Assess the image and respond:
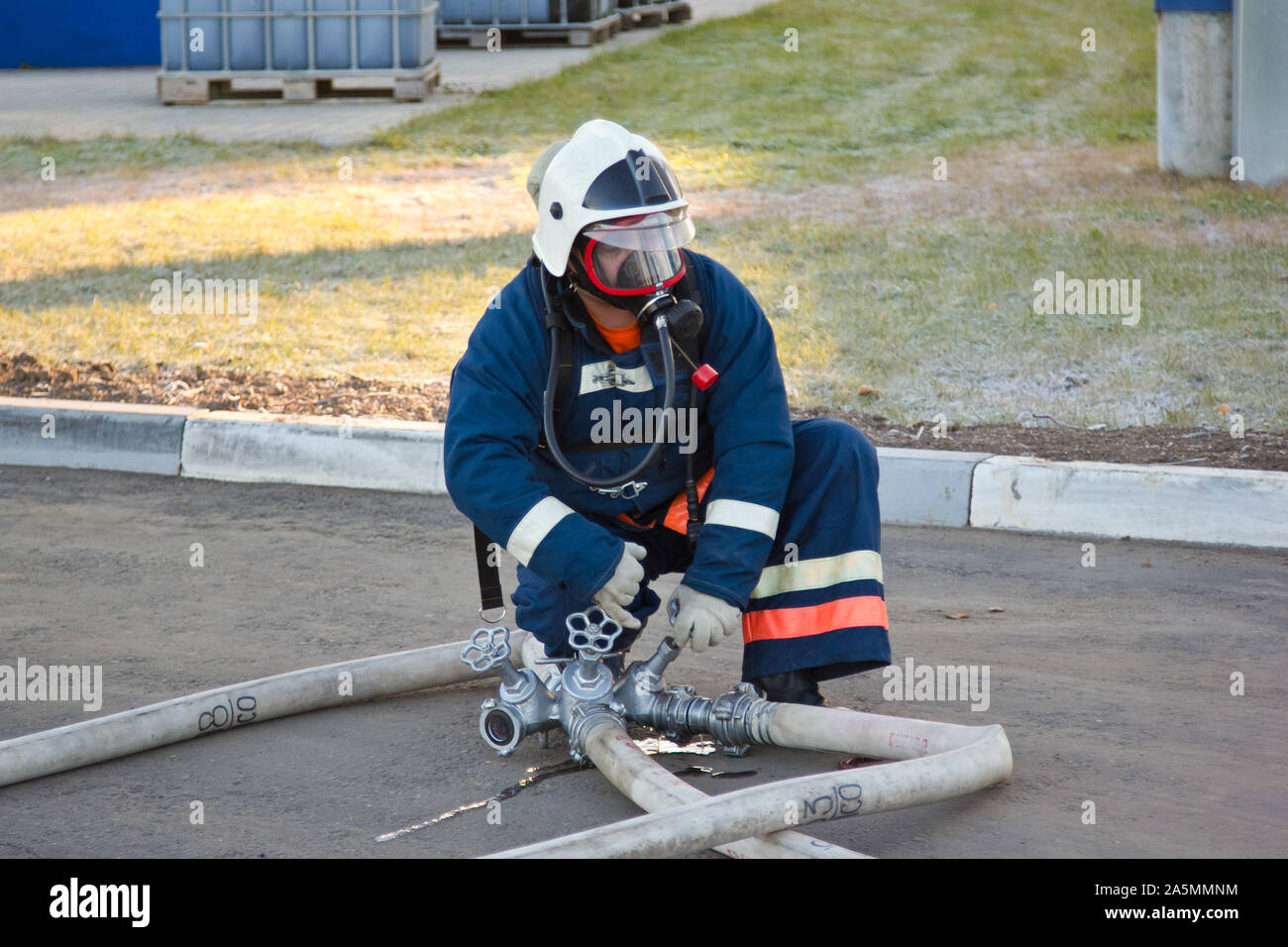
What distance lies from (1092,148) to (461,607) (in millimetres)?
7999

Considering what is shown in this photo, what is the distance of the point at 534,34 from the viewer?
1759 cm

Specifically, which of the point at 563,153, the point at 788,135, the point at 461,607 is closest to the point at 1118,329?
the point at 461,607

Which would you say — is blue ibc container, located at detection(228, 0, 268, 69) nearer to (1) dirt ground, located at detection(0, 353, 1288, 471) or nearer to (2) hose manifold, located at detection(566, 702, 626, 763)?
(1) dirt ground, located at detection(0, 353, 1288, 471)

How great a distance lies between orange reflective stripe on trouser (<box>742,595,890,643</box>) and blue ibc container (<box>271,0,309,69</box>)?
11.2 metres

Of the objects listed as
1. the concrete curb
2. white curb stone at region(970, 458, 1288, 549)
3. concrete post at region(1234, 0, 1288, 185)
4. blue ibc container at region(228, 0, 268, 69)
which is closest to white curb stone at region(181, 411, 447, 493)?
the concrete curb

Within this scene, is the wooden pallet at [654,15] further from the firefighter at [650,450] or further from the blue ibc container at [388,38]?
the firefighter at [650,450]

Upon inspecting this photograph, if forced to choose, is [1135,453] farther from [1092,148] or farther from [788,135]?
[788,135]

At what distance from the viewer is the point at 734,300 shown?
3.30m

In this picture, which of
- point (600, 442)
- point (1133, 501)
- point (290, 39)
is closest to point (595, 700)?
point (600, 442)

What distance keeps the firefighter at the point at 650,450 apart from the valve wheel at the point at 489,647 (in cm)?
13

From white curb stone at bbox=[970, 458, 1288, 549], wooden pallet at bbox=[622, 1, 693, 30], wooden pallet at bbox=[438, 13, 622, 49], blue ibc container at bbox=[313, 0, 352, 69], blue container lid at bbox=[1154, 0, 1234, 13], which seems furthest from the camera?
wooden pallet at bbox=[622, 1, 693, 30]

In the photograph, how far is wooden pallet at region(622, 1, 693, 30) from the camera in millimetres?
19312

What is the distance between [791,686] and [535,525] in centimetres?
76

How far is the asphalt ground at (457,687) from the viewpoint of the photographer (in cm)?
296
